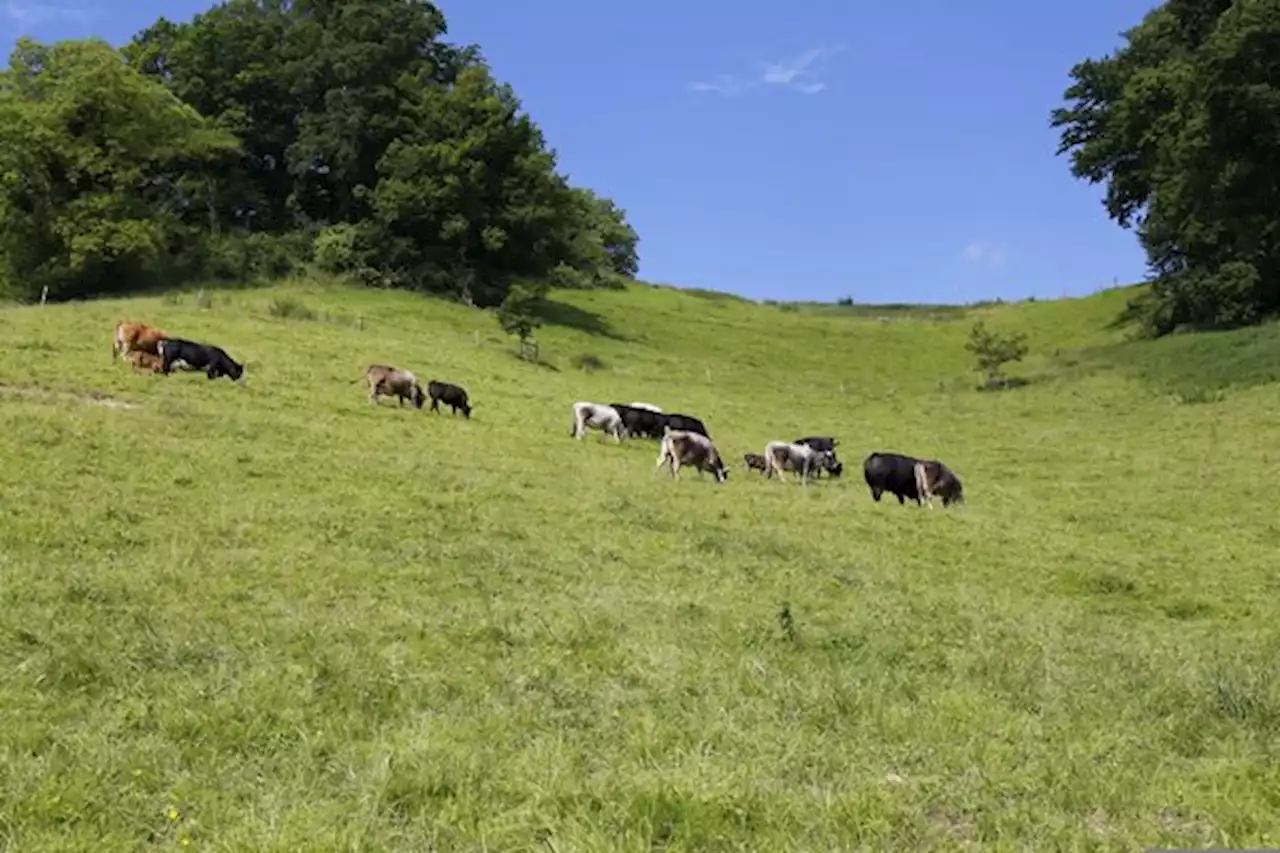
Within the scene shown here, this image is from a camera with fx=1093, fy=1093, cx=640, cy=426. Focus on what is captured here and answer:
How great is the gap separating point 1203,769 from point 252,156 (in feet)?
210

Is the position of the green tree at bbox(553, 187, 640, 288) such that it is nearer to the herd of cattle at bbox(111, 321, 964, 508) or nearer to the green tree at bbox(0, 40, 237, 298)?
the green tree at bbox(0, 40, 237, 298)

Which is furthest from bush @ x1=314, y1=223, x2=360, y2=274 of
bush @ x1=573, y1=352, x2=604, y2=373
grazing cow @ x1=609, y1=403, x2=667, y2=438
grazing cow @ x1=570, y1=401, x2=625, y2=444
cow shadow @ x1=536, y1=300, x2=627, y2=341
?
grazing cow @ x1=570, y1=401, x2=625, y2=444

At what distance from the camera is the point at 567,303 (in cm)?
5606

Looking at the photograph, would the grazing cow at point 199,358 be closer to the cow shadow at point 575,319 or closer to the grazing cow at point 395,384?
the grazing cow at point 395,384

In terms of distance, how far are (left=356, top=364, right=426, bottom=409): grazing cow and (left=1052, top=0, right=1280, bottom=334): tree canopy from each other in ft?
105

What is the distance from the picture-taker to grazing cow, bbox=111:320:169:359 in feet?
79.5

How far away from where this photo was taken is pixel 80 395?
19609 mm

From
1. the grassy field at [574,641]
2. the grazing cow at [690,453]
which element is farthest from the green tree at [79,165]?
the grazing cow at [690,453]

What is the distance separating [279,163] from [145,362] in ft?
139

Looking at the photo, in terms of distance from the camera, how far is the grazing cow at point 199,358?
23953mm

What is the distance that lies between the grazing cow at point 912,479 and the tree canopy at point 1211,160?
2679 centimetres

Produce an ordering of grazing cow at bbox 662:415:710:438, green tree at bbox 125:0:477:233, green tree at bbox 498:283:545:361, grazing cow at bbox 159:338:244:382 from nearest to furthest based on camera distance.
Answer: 1. grazing cow at bbox 159:338:244:382
2. grazing cow at bbox 662:415:710:438
3. green tree at bbox 498:283:545:361
4. green tree at bbox 125:0:477:233

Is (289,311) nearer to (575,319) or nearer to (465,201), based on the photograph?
(575,319)

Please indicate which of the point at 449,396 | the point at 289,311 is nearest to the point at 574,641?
the point at 449,396
